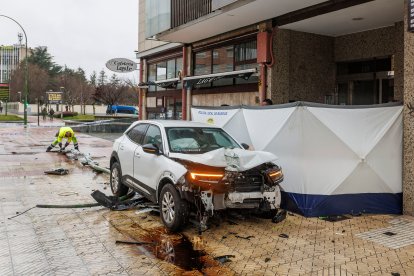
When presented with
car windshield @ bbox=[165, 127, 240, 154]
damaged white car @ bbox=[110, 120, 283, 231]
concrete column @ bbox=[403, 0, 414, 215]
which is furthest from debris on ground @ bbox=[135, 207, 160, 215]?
concrete column @ bbox=[403, 0, 414, 215]

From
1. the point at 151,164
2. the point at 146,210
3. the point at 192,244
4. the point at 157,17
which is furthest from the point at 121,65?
the point at 192,244

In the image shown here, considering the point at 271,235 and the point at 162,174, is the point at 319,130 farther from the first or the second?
the point at 162,174

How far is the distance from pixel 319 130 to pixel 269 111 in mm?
1226

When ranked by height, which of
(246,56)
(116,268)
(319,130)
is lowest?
(116,268)

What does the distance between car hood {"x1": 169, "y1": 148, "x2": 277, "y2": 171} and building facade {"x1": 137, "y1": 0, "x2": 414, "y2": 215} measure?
5153mm

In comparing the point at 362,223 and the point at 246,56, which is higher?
the point at 246,56

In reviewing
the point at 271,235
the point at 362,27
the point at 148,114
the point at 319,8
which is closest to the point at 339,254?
the point at 271,235

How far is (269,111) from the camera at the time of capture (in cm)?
850

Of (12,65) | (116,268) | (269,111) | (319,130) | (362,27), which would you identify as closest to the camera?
(116,268)

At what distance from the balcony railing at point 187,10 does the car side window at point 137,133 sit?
19.1 ft

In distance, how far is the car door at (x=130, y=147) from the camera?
805 cm

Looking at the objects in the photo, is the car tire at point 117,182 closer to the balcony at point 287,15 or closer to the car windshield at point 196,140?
the car windshield at point 196,140

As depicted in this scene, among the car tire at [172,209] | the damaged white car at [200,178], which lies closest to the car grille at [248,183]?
the damaged white car at [200,178]

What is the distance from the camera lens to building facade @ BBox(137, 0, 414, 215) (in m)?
11.4
